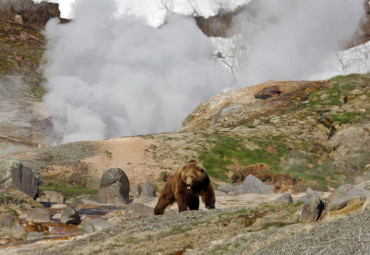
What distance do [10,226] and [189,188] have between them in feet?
40.4

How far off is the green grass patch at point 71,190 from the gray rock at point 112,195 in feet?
7.07

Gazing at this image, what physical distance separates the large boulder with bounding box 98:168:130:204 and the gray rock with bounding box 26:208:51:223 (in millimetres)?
11052

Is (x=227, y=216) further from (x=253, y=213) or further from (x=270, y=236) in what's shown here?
(x=270, y=236)

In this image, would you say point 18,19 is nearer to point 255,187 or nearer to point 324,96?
point 324,96

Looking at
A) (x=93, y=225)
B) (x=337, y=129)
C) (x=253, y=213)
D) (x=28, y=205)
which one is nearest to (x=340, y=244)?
(x=253, y=213)

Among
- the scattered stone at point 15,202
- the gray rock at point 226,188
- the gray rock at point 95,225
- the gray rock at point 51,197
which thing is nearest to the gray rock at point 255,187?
the gray rock at point 226,188

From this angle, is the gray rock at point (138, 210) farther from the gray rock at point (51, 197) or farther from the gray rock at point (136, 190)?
the gray rock at point (136, 190)

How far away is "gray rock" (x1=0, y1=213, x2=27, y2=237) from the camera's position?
22.7 meters

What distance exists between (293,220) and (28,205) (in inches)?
835

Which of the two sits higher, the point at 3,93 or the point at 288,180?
the point at 3,93

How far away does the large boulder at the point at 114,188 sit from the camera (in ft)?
123

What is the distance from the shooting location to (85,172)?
1763 inches

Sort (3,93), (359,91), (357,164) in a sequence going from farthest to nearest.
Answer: (3,93)
(359,91)
(357,164)

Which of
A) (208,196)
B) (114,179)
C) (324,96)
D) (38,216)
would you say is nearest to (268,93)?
(324,96)
